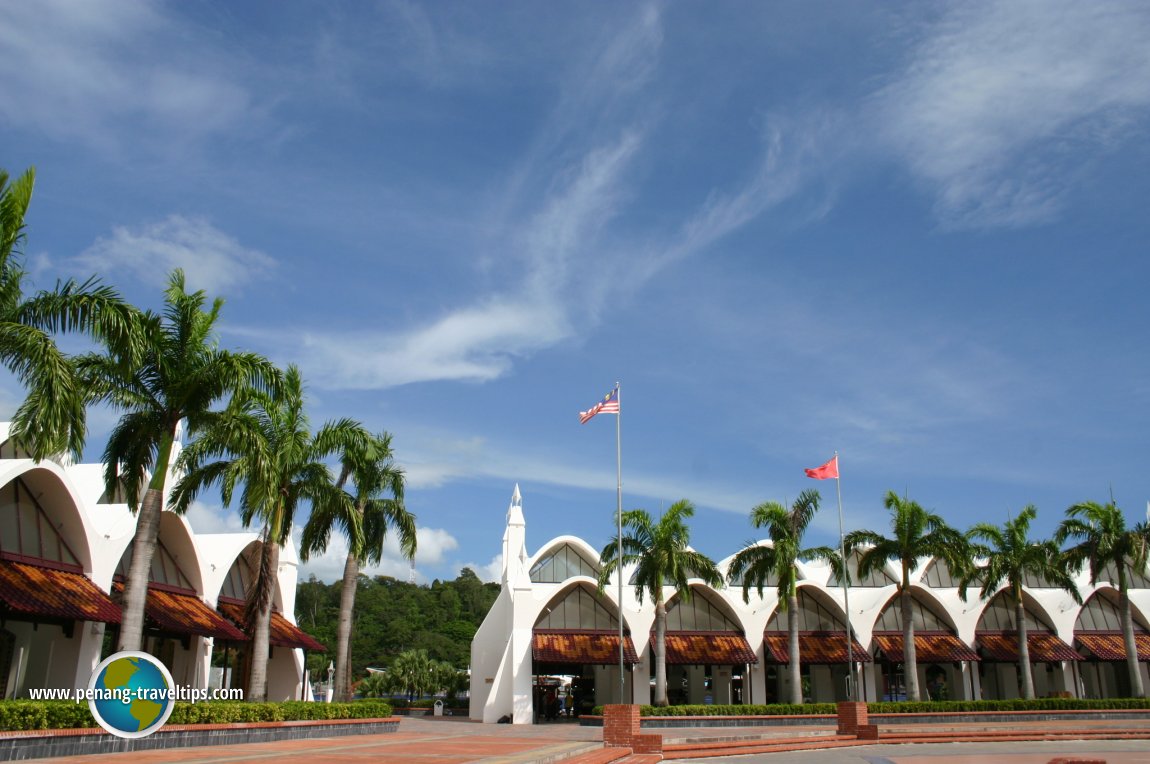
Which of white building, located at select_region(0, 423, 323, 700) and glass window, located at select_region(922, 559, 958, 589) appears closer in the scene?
white building, located at select_region(0, 423, 323, 700)

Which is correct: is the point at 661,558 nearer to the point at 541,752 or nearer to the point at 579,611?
the point at 579,611

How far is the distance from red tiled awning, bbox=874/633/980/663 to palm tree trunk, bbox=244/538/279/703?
29035 millimetres

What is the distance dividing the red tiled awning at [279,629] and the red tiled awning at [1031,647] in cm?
3072

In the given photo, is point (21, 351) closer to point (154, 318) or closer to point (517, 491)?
point (154, 318)

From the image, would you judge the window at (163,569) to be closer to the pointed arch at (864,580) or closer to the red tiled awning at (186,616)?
the red tiled awning at (186,616)

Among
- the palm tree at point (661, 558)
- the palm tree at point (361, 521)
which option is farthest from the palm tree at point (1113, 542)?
the palm tree at point (361, 521)

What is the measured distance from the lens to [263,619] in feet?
77.5

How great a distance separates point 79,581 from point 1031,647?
132 feet

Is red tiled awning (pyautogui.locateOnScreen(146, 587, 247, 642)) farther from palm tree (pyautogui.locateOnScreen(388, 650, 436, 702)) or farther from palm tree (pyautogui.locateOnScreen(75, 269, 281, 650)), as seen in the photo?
palm tree (pyautogui.locateOnScreen(388, 650, 436, 702))

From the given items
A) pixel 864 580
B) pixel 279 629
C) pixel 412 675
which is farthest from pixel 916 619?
pixel 279 629

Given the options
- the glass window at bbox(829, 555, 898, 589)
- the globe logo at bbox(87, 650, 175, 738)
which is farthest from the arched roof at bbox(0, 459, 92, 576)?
the glass window at bbox(829, 555, 898, 589)

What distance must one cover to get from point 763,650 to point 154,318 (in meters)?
30.5

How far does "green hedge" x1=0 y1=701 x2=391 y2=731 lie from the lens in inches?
575

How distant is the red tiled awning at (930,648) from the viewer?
40938 mm
